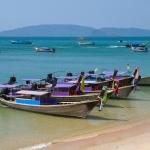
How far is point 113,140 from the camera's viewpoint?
17.7 meters

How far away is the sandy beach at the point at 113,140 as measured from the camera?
16314 millimetres

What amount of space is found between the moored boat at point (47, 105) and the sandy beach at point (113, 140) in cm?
276

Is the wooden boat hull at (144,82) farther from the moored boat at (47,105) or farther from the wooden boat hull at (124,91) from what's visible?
the moored boat at (47,105)

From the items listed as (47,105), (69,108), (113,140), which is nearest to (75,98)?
(47,105)

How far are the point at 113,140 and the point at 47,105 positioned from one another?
757cm

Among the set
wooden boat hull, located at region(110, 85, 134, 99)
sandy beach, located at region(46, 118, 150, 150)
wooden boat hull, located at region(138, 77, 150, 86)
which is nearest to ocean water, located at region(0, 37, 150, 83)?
wooden boat hull, located at region(138, 77, 150, 86)

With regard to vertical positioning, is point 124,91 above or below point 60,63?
above

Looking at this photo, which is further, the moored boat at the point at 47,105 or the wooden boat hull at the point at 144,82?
the wooden boat hull at the point at 144,82

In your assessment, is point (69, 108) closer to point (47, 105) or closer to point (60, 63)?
point (47, 105)

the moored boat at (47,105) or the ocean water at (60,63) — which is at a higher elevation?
the moored boat at (47,105)

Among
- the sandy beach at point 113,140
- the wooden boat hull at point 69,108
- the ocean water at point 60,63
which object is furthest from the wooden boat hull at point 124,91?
the ocean water at point 60,63

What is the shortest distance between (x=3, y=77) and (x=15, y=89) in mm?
17176

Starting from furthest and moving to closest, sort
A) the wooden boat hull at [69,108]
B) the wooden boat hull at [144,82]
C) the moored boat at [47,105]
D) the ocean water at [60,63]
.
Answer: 1. the ocean water at [60,63]
2. the wooden boat hull at [144,82]
3. the moored boat at [47,105]
4. the wooden boat hull at [69,108]

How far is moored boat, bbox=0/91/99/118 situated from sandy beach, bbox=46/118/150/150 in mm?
2757
